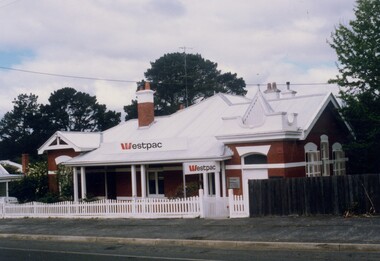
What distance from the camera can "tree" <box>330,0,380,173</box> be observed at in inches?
960

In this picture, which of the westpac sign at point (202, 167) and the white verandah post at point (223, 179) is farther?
the white verandah post at point (223, 179)

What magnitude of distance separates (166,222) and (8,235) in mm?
6611

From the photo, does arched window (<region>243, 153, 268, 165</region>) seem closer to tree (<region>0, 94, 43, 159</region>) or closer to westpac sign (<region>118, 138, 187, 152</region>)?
westpac sign (<region>118, 138, 187, 152</region>)

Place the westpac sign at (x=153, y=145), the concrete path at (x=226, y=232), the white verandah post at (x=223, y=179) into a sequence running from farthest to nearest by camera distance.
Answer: the westpac sign at (x=153, y=145), the white verandah post at (x=223, y=179), the concrete path at (x=226, y=232)

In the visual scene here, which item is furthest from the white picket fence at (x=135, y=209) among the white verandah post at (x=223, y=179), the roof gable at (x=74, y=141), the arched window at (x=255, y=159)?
the roof gable at (x=74, y=141)

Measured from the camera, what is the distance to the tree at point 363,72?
2438cm

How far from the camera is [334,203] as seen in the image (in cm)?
1930

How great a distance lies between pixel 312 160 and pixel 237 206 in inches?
217

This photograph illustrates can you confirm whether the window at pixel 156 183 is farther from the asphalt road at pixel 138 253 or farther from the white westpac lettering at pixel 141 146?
the asphalt road at pixel 138 253

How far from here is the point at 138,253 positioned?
1489cm

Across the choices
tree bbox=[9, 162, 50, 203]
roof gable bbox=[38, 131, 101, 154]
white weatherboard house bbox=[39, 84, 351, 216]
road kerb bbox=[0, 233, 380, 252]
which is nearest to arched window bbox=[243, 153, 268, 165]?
white weatherboard house bbox=[39, 84, 351, 216]

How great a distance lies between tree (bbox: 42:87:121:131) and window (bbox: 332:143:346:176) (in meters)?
47.1

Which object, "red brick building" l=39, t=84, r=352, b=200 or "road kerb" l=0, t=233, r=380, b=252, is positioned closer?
"road kerb" l=0, t=233, r=380, b=252

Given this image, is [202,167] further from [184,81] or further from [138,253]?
[184,81]
